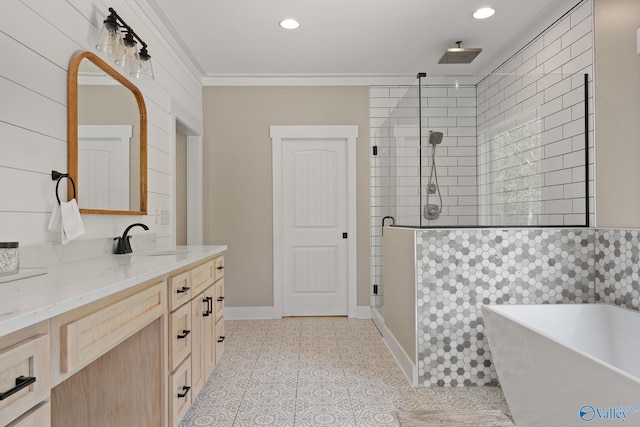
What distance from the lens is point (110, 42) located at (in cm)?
210

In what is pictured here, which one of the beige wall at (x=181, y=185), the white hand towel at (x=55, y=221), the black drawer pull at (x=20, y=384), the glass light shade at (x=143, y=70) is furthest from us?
the beige wall at (x=181, y=185)

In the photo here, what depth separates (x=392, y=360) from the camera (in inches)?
116

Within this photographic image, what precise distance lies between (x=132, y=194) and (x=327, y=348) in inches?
75.3

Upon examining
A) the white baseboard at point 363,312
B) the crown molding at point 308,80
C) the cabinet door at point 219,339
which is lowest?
the white baseboard at point 363,312

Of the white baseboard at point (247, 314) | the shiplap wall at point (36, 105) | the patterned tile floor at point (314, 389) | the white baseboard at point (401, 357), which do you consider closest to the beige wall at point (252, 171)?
the white baseboard at point (247, 314)

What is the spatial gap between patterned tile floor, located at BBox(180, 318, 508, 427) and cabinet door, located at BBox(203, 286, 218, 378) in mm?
200

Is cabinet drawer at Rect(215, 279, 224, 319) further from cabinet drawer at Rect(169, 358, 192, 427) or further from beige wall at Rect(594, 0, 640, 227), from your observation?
beige wall at Rect(594, 0, 640, 227)

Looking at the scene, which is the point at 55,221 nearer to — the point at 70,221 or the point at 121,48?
the point at 70,221

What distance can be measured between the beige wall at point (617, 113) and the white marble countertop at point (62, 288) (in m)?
2.45

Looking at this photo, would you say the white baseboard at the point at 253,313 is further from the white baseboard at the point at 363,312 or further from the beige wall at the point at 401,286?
the beige wall at the point at 401,286

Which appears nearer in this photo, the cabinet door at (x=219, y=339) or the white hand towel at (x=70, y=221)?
the white hand towel at (x=70, y=221)

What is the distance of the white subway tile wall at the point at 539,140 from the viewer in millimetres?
2521

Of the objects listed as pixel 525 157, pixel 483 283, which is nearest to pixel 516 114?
pixel 525 157

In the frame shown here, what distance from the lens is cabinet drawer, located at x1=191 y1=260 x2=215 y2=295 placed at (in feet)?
6.75
